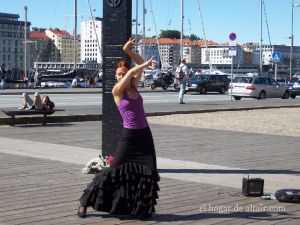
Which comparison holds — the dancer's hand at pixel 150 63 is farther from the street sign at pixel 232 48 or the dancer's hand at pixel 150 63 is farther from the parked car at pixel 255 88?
the parked car at pixel 255 88

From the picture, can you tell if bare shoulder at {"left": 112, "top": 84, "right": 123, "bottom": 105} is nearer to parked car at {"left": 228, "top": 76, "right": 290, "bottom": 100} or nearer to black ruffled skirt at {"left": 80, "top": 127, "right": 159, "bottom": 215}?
black ruffled skirt at {"left": 80, "top": 127, "right": 159, "bottom": 215}

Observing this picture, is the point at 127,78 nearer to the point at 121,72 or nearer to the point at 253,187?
the point at 121,72

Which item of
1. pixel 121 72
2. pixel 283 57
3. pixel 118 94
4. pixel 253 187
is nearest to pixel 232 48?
pixel 253 187

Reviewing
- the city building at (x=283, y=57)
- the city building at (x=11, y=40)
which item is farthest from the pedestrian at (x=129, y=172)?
the city building at (x=11, y=40)

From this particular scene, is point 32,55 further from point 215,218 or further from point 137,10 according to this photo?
point 215,218

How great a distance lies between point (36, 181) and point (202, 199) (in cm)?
250

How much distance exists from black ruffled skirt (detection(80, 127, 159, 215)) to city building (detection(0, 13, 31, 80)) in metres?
153

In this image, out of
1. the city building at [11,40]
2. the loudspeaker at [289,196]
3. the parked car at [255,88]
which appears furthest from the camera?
the city building at [11,40]

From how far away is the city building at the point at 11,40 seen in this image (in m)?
160

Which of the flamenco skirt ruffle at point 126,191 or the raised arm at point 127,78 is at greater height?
the raised arm at point 127,78

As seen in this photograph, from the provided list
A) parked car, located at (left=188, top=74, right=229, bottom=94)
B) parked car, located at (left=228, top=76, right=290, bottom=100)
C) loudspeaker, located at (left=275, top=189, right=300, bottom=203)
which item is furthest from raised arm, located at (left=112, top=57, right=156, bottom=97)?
parked car, located at (left=188, top=74, right=229, bottom=94)

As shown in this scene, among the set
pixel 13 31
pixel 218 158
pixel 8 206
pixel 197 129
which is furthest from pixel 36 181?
pixel 13 31

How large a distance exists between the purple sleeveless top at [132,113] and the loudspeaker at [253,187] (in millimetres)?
1914

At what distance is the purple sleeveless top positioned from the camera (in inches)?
277
